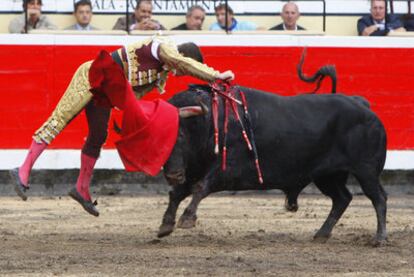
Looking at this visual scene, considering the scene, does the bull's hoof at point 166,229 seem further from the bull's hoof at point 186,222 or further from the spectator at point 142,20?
the spectator at point 142,20

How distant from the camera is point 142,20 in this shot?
10.6 m

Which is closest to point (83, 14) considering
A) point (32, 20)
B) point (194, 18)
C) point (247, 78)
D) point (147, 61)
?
point (32, 20)

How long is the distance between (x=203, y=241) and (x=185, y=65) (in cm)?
111

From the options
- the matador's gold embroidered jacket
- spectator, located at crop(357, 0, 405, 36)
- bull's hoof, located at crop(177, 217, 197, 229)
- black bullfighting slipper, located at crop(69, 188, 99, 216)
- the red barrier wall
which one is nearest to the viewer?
bull's hoof, located at crop(177, 217, 197, 229)

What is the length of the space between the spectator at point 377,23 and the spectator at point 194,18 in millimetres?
1455

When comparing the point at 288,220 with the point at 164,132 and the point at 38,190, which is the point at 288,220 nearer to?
the point at 164,132

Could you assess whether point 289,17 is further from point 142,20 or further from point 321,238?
point 321,238

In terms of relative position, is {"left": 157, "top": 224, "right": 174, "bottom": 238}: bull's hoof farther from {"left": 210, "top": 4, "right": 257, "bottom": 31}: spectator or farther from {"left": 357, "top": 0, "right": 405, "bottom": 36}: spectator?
{"left": 357, "top": 0, "right": 405, "bottom": 36}: spectator

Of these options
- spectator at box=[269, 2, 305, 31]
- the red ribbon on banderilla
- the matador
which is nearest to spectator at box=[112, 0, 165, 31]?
spectator at box=[269, 2, 305, 31]

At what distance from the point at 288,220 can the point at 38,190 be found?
9.02 ft

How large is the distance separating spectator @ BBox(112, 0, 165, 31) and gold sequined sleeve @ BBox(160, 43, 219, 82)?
10.7 feet

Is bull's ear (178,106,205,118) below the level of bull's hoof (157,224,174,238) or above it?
above

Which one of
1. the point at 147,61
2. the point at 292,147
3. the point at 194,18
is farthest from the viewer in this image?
the point at 194,18

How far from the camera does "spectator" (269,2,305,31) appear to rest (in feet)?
35.2
